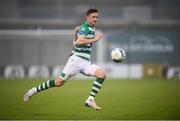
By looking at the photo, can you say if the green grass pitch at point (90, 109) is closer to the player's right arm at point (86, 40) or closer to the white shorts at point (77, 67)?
the white shorts at point (77, 67)

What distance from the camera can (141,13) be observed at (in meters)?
39.9

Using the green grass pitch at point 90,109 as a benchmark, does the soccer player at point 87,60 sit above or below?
above

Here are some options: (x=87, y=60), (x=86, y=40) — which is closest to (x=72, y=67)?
(x=87, y=60)

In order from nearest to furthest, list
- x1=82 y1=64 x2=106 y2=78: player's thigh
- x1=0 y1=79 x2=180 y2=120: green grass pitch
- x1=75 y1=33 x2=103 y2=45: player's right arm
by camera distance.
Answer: x1=0 y1=79 x2=180 y2=120: green grass pitch
x1=75 y1=33 x2=103 y2=45: player's right arm
x1=82 y1=64 x2=106 y2=78: player's thigh

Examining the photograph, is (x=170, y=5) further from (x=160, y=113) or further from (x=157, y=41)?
(x=160, y=113)

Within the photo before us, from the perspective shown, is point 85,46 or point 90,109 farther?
point 90,109

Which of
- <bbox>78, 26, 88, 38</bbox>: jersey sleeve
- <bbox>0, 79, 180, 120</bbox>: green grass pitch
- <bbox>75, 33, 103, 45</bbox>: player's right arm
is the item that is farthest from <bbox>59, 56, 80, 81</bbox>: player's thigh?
<bbox>0, 79, 180, 120</bbox>: green grass pitch

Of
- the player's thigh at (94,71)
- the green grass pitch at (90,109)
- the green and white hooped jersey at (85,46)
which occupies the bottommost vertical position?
the green grass pitch at (90,109)

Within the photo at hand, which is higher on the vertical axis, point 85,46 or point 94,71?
point 85,46

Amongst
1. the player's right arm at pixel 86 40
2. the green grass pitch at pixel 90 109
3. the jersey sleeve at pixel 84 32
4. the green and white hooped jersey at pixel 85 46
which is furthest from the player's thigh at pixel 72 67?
the green grass pitch at pixel 90 109

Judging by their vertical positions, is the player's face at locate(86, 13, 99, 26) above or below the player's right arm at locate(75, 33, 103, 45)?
above

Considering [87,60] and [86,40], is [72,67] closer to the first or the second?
[87,60]

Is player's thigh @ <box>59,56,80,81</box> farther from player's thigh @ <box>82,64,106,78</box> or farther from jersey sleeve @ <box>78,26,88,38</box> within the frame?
jersey sleeve @ <box>78,26,88,38</box>

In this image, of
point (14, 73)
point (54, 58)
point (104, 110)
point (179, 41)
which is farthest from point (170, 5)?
point (104, 110)
